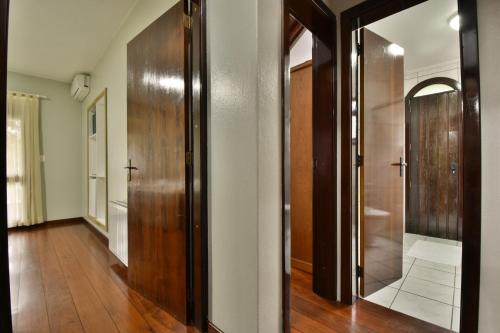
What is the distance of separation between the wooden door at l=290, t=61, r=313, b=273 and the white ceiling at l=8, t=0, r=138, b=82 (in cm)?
190

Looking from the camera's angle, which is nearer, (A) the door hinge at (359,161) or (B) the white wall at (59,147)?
(A) the door hinge at (359,161)

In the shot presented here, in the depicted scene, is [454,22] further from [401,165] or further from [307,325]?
[307,325]

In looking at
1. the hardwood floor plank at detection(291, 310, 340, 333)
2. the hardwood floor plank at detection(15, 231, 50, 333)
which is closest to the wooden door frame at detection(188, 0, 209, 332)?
the hardwood floor plank at detection(291, 310, 340, 333)

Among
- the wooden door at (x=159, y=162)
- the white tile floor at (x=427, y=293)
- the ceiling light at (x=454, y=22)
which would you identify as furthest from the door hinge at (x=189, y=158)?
the ceiling light at (x=454, y=22)

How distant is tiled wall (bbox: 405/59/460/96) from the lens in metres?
3.16

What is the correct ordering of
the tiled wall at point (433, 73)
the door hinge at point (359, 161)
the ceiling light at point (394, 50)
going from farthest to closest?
1. the tiled wall at point (433, 73)
2. the ceiling light at point (394, 50)
3. the door hinge at point (359, 161)

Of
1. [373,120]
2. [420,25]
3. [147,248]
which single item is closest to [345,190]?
[373,120]

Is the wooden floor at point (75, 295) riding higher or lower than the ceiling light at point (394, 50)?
lower

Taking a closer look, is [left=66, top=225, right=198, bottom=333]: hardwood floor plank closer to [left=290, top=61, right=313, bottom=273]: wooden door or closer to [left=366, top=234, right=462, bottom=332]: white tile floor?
[left=290, top=61, right=313, bottom=273]: wooden door

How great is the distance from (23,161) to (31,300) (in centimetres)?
320

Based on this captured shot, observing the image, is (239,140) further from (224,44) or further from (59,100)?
(59,100)

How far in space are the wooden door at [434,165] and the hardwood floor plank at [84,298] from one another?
410 centimetres

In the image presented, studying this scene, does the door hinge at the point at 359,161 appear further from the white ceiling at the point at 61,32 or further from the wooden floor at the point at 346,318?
the white ceiling at the point at 61,32

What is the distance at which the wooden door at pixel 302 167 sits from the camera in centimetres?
227
